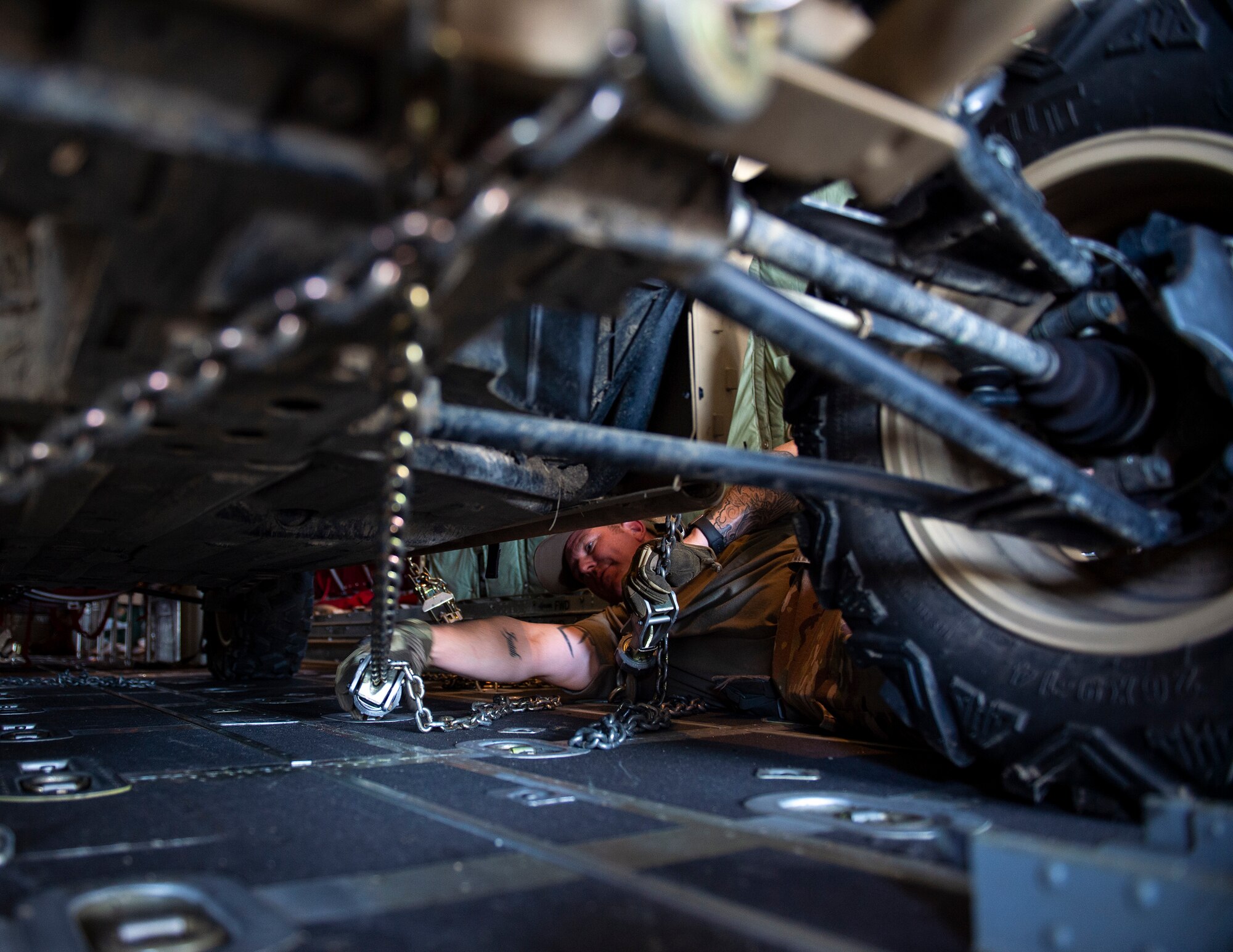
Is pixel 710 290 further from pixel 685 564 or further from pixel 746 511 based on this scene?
pixel 746 511

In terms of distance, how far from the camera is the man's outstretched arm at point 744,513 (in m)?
2.73

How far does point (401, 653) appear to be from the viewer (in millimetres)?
2090

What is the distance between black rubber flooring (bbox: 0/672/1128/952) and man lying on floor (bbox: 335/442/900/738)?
12.3 inches

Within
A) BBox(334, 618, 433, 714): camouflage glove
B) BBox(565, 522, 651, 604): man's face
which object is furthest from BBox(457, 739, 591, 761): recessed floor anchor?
BBox(565, 522, 651, 604): man's face

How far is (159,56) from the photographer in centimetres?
50

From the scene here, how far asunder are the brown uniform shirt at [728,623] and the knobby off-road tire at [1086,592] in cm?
100

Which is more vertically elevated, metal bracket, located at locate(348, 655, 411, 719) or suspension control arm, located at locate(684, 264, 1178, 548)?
suspension control arm, located at locate(684, 264, 1178, 548)

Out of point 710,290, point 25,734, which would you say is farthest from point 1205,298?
point 25,734

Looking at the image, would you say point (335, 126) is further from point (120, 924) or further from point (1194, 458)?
point (1194, 458)

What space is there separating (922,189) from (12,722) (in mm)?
2023

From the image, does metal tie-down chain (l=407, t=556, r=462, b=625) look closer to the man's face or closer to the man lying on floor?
the man lying on floor

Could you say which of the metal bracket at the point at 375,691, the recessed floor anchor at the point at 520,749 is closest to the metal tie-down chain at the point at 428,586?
the metal bracket at the point at 375,691

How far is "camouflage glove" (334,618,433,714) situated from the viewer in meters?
1.90

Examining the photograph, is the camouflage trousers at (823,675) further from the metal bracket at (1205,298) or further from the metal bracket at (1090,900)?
the metal bracket at (1090,900)
